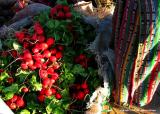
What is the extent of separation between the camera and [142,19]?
2.09 m

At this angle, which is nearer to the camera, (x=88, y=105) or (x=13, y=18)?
(x=88, y=105)

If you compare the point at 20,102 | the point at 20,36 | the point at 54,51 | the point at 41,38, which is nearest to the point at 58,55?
the point at 54,51

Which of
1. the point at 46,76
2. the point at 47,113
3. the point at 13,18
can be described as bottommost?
the point at 47,113

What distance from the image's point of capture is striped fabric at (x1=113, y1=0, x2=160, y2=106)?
6.84ft

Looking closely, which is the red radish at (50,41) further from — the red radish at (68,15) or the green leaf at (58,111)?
the green leaf at (58,111)

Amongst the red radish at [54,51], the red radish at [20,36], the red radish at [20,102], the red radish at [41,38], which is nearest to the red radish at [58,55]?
the red radish at [54,51]

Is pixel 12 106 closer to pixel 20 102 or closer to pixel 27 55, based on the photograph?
pixel 20 102

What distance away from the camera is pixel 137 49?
2211mm

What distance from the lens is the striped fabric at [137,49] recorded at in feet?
6.84

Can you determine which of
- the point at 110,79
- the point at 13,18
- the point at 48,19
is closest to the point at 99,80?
the point at 110,79

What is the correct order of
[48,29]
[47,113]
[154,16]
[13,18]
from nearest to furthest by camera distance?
[154,16] < [47,113] < [48,29] < [13,18]

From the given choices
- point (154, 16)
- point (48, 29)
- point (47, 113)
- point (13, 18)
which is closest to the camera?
point (154, 16)

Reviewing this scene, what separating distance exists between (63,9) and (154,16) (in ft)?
2.47

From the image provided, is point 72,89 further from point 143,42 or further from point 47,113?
point 143,42
